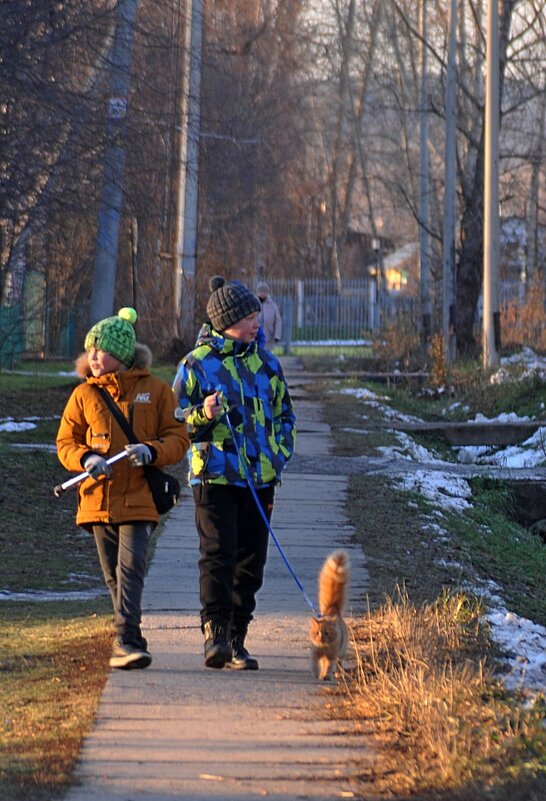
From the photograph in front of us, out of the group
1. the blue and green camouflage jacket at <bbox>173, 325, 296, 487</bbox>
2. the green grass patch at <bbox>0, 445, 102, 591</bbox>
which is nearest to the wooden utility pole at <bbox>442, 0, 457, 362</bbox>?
the green grass patch at <bbox>0, 445, 102, 591</bbox>

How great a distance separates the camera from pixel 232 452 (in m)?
6.23

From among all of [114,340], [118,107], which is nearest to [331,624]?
[114,340]

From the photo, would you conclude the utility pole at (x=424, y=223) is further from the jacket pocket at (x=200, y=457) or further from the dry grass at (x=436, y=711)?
the jacket pocket at (x=200, y=457)

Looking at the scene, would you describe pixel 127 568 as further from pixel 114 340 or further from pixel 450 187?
pixel 450 187

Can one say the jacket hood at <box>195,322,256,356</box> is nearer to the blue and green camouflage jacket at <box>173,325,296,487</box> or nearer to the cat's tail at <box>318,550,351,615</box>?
the blue and green camouflage jacket at <box>173,325,296,487</box>

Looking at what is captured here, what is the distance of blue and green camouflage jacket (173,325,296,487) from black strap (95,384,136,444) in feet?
0.83

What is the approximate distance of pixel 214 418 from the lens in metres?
6.12

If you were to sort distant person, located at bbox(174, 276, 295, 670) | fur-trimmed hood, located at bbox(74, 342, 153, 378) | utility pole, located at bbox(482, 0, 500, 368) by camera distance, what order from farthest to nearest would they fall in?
utility pole, located at bbox(482, 0, 500, 368) < fur-trimmed hood, located at bbox(74, 342, 153, 378) < distant person, located at bbox(174, 276, 295, 670)

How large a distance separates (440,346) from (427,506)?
13.5 meters

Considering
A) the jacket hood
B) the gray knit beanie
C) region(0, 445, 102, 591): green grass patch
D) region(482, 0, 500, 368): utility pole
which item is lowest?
region(0, 445, 102, 591): green grass patch

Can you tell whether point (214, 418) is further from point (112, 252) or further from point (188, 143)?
point (188, 143)

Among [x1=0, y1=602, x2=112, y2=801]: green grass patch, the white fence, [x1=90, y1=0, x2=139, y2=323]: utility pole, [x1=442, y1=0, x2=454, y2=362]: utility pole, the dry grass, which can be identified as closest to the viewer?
the dry grass

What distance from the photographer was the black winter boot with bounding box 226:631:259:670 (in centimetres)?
621

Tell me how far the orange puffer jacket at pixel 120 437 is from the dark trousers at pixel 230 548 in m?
0.25
